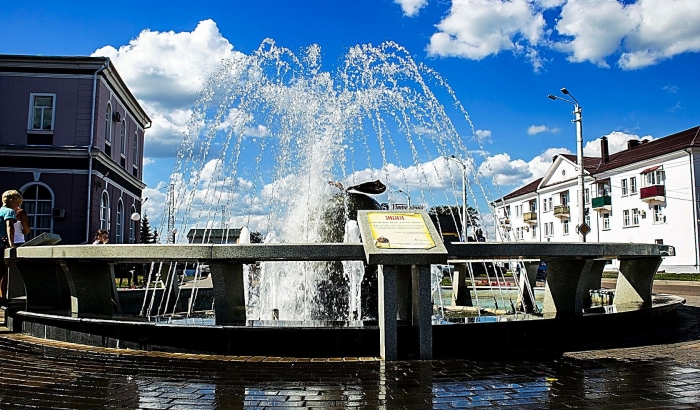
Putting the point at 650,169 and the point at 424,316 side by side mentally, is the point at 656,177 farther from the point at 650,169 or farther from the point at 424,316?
the point at 424,316

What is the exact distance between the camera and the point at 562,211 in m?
59.3

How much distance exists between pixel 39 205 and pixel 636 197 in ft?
140

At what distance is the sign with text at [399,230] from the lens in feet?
20.5

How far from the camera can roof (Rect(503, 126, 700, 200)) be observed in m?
41.3

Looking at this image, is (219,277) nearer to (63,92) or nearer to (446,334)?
(446,334)

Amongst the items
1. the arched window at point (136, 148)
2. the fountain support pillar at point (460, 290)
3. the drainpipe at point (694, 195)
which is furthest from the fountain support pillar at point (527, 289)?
the drainpipe at point (694, 195)

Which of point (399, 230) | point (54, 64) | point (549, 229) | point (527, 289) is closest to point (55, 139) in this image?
point (54, 64)

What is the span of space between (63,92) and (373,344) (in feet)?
84.1

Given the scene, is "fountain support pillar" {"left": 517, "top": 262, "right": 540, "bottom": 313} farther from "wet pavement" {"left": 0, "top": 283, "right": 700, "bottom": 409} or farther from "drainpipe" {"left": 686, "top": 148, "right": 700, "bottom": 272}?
"drainpipe" {"left": 686, "top": 148, "right": 700, "bottom": 272}

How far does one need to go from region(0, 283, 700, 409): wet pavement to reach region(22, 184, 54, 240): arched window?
2181 cm

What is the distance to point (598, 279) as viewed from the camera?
11578 mm

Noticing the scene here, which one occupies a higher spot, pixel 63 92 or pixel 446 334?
pixel 63 92

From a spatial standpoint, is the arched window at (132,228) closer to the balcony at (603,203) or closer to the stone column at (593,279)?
the stone column at (593,279)

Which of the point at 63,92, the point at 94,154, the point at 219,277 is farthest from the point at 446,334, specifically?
the point at 63,92
